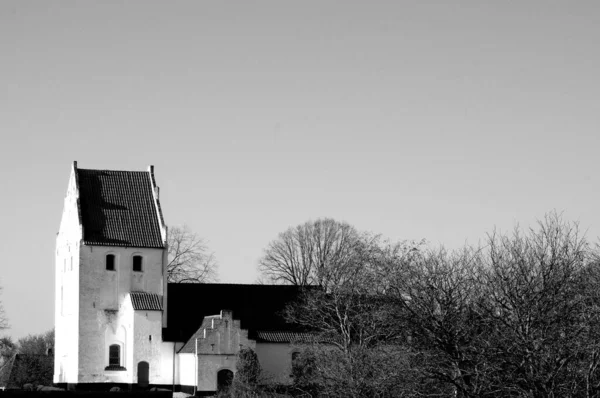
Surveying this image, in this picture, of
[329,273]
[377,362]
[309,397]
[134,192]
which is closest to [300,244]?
[329,273]

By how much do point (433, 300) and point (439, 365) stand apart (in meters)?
2.67

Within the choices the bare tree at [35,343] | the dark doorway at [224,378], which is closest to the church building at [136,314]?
the dark doorway at [224,378]

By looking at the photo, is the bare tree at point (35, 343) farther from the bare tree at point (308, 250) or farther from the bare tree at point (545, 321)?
the bare tree at point (545, 321)

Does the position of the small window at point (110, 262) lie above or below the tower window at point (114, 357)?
above

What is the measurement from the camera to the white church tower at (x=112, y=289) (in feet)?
207

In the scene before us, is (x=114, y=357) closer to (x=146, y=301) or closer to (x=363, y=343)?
(x=146, y=301)

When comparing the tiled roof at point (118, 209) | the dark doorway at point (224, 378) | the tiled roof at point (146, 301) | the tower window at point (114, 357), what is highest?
the tiled roof at point (118, 209)

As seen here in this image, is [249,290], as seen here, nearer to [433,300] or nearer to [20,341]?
[433,300]

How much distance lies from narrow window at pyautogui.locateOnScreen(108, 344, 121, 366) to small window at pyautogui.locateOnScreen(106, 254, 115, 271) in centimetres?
424

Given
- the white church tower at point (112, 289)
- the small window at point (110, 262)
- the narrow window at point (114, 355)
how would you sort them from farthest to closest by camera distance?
the small window at point (110, 262) < the narrow window at point (114, 355) < the white church tower at point (112, 289)

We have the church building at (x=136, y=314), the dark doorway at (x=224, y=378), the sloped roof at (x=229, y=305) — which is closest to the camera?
the dark doorway at (x=224, y=378)

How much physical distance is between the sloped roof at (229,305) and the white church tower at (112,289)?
51.2 inches

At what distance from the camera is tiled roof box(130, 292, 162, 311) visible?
63.2 meters

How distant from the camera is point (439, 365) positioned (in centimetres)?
3167
